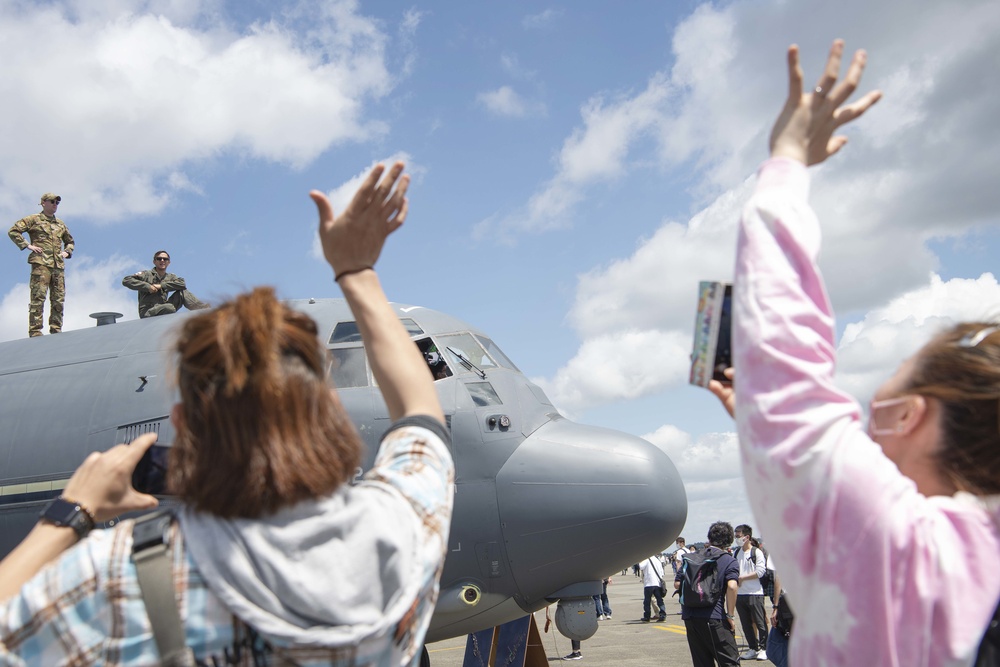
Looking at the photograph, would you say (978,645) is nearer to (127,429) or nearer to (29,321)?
(127,429)

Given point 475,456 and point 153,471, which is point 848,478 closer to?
point 153,471

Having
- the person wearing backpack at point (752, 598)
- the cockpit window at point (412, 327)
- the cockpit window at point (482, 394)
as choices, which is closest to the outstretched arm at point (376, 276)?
the cockpit window at point (482, 394)

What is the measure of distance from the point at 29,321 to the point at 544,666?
24.9 ft

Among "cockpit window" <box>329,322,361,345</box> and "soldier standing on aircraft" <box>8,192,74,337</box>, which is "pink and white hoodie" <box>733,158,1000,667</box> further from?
"soldier standing on aircraft" <box>8,192,74,337</box>

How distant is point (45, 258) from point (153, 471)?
1046 cm

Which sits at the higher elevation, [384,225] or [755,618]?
[384,225]

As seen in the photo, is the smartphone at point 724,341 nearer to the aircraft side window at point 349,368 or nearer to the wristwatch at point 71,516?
the wristwatch at point 71,516

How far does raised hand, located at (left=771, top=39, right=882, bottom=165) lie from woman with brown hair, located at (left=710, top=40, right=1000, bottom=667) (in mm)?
142

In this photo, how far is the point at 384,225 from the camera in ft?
7.35

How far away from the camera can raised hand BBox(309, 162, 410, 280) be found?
2184 mm

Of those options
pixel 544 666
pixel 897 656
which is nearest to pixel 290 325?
pixel 897 656

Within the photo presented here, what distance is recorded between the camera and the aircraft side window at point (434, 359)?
24.9 feet

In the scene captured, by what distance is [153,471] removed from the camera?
2254 millimetres

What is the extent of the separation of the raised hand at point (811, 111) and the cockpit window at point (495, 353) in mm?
6334
